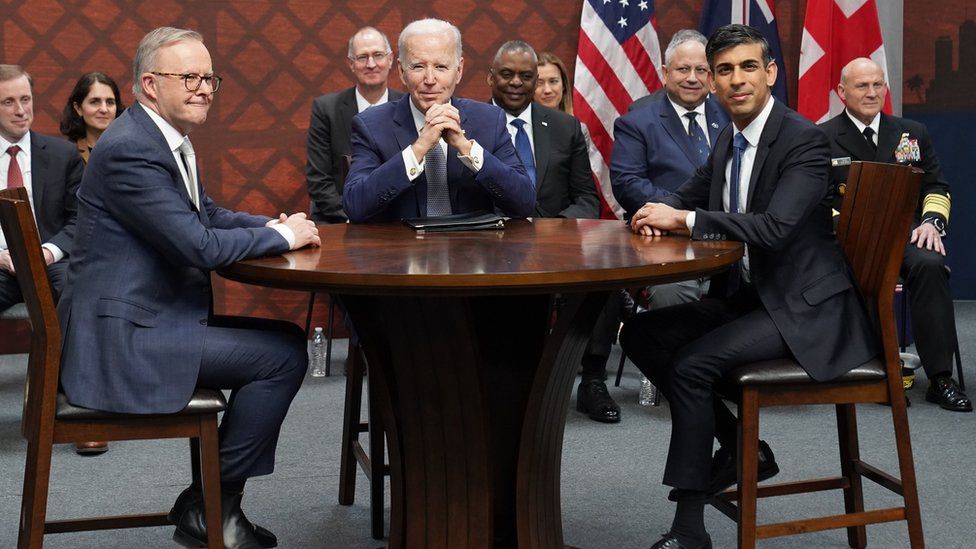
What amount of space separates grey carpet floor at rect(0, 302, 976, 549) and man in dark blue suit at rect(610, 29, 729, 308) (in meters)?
0.83

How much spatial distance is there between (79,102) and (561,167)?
2.25 meters

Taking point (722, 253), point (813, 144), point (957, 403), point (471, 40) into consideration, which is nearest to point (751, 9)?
point (471, 40)

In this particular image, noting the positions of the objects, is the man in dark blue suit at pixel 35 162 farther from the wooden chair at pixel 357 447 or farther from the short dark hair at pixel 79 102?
the wooden chair at pixel 357 447

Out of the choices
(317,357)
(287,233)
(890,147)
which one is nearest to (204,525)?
(287,233)

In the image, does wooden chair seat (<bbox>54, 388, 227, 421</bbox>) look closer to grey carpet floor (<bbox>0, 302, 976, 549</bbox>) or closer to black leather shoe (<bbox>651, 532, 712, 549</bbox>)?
grey carpet floor (<bbox>0, 302, 976, 549</bbox>)

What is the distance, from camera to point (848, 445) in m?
3.21

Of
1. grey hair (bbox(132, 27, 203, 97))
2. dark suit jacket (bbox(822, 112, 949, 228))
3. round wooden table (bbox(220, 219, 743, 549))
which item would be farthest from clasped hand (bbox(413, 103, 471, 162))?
dark suit jacket (bbox(822, 112, 949, 228))

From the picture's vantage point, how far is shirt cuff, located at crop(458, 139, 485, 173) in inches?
124

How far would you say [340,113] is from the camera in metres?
5.63

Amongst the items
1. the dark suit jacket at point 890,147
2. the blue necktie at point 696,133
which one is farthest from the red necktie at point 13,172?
the dark suit jacket at point 890,147

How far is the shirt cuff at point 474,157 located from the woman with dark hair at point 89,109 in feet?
8.09

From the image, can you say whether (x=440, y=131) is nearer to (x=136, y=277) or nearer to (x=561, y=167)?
(x=136, y=277)

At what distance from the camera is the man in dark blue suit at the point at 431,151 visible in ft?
10.3

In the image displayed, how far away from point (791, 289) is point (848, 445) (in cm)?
60
